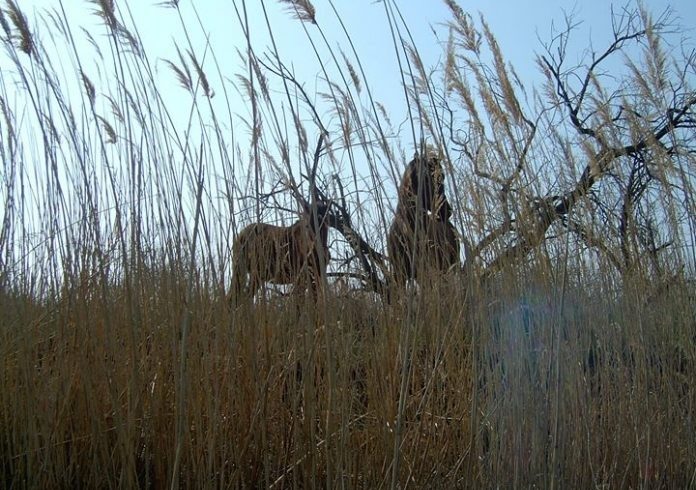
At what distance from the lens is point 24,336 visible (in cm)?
127

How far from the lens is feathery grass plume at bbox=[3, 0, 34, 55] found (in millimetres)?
1339

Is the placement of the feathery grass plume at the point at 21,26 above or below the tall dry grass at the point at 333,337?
above

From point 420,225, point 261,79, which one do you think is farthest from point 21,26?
point 420,225

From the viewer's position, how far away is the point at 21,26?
1342mm

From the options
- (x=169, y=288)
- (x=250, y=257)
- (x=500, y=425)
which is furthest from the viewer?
(x=250, y=257)

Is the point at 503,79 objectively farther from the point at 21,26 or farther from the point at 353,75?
the point at 21,26

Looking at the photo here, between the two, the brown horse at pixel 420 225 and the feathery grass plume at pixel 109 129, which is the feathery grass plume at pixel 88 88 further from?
the brown horse at pixel 420 225

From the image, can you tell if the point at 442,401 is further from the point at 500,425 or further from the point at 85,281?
the point at 85,281

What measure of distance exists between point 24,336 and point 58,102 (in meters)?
0.48

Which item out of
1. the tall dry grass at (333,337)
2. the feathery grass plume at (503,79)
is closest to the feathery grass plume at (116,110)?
the tall dry grass at (333,337)

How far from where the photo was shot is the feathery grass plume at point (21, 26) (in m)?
1.34

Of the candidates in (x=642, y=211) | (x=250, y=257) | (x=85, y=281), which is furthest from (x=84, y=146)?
(x=642, y=211)

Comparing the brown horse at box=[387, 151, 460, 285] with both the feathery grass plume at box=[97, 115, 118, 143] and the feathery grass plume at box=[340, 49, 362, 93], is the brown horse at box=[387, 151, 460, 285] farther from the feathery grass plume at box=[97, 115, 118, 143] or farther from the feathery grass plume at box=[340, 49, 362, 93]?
the feathery grass plume at box=[97, 115, 118, 143]

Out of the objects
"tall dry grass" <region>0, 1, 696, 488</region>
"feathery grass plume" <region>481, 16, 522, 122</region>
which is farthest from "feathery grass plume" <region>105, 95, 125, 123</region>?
"feathery grass plume" <region>481, 16, 522, 122</region>
